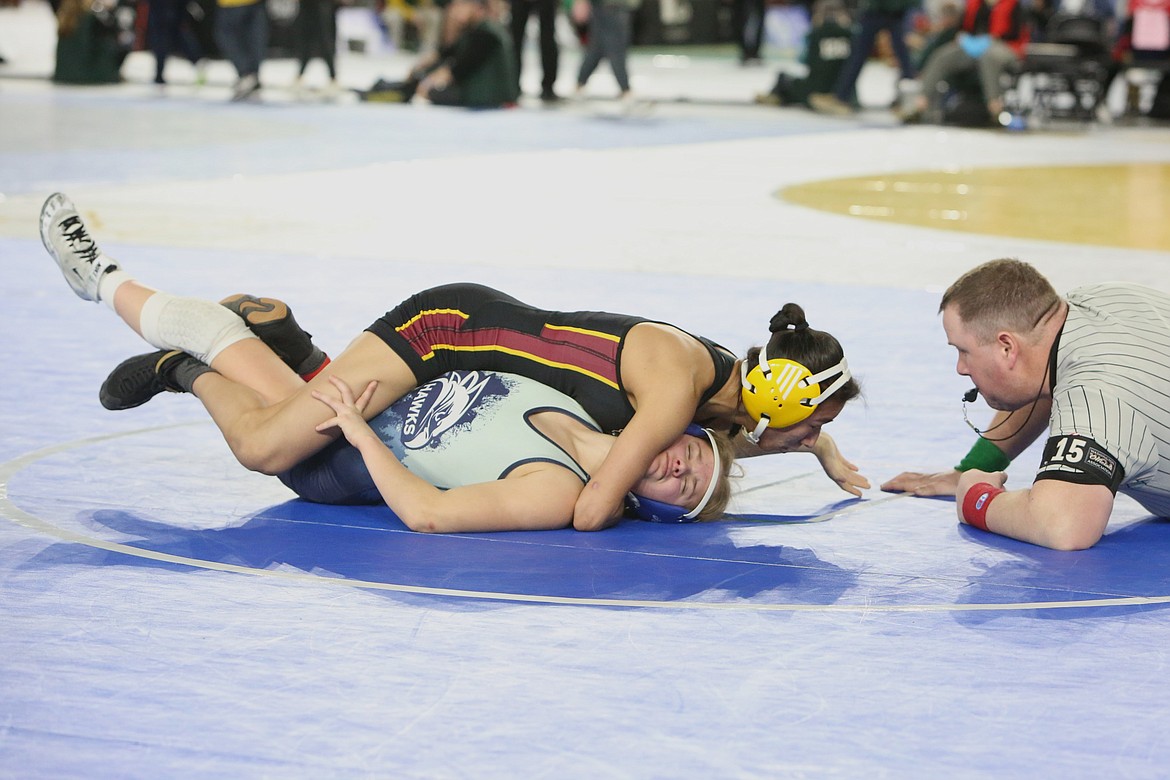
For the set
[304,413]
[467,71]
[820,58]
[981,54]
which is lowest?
[304,413]

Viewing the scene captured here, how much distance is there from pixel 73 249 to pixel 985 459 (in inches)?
117

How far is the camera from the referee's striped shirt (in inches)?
160

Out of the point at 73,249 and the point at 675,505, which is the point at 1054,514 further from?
the point at 73,249

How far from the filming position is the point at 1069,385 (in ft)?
13.6

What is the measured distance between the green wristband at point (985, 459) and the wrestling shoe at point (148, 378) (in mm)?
2283

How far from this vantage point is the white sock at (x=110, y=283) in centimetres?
514

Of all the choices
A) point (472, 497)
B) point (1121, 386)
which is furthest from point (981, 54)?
point (472, 497)

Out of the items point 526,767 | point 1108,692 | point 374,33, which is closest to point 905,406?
point 1108,692

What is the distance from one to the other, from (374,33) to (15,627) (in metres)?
29.5

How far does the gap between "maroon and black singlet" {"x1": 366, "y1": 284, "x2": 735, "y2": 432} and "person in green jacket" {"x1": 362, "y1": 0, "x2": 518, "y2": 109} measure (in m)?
14.0

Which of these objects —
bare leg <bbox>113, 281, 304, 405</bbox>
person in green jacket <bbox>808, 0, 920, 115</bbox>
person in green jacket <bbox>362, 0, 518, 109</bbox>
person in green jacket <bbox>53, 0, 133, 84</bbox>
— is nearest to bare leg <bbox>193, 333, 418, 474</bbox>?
bare leg <bbox>113, 281, 304, 405</bbox>

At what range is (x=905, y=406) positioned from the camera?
5742 mm

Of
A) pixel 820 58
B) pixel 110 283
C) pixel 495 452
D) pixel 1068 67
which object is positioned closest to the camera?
pixel 495 452

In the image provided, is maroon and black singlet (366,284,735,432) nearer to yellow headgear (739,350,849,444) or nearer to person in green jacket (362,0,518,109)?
yellow headgear (739,350,849,444)
